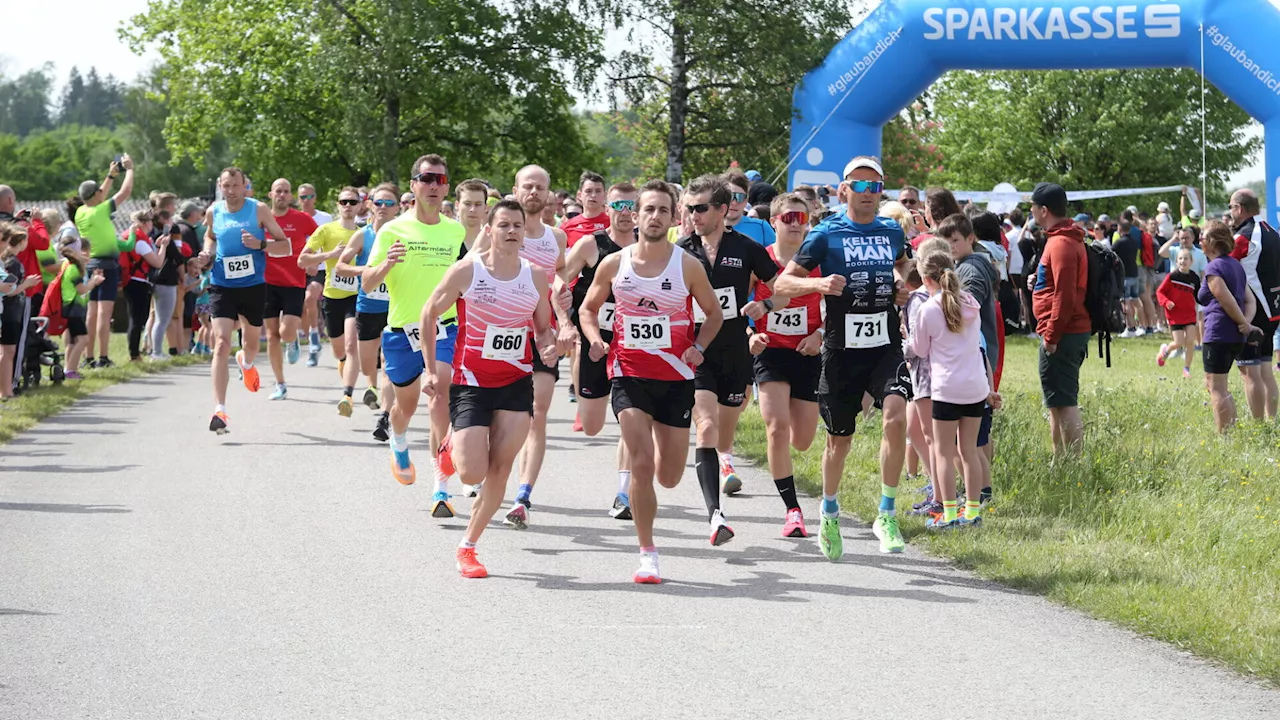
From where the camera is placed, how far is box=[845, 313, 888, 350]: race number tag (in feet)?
27.2

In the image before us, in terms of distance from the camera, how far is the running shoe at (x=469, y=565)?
7641 mm

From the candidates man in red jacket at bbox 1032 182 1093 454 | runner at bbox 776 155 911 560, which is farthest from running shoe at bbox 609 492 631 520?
man in red jacket at bbox 1032 182 1093 454

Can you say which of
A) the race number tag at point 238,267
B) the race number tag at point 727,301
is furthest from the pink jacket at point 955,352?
the race number tag at point 238,267

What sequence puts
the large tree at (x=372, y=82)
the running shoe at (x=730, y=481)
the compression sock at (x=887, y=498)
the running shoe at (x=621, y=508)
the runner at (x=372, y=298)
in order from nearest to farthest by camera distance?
the compression sock at (x=887, y=498), the running shoe at (x=621, y=508), the running shoe at (x=730, y=481), the runner at (x=372, y=298), the large tree at (x=372, y=82)

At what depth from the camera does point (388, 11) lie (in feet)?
113

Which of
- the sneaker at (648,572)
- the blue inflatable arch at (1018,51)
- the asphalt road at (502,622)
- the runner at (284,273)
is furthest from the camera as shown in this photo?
the blue inflatable arch at (1018,51)

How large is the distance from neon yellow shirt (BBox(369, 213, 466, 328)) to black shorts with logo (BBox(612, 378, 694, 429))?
2523 mm

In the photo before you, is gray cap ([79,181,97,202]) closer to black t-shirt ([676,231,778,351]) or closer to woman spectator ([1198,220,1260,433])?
black t-shirt ([676,231,778,351])

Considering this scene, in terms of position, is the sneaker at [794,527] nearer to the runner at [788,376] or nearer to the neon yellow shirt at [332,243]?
the runner at [788,376]

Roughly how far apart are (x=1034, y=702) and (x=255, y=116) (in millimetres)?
40569

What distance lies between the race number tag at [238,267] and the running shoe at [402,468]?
12.8ft

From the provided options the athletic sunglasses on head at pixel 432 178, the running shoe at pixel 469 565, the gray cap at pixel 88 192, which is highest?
the gray cap at pixel 88 192

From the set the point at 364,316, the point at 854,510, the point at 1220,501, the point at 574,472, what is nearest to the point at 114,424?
the point at 364,316

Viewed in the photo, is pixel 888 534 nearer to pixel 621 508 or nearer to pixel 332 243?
pixel 621 508
